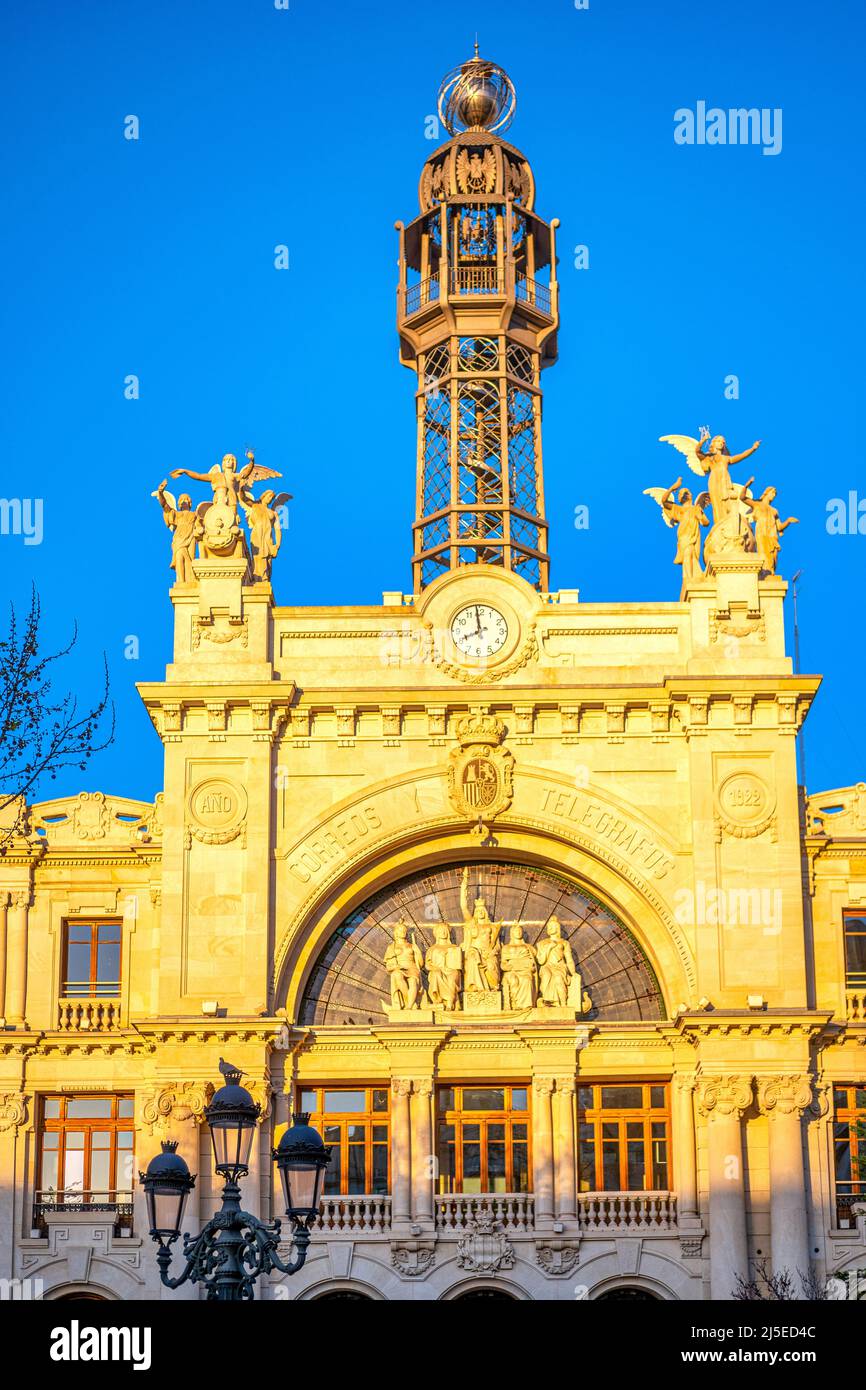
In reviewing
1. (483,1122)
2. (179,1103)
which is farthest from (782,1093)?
(179,1103)

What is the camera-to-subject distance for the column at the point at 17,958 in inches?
1827

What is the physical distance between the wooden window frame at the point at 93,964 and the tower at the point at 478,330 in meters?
10.6

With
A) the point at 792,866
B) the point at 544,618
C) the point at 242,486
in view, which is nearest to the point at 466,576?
the point at 544,618

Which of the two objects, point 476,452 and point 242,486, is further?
point 476,452

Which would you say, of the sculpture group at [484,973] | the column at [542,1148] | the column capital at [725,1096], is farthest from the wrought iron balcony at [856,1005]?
the column at [542,1148]

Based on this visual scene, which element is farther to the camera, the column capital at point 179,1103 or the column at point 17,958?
the column at point 17,958

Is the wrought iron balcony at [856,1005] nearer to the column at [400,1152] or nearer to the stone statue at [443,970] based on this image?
the stone statue at [443,970]

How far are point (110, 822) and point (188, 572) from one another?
5415 mm

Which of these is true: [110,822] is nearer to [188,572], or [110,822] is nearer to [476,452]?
[188,572]

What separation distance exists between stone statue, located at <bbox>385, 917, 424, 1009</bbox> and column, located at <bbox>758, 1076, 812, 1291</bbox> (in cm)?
700

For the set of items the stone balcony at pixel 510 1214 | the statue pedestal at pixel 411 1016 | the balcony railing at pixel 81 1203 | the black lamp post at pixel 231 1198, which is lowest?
the black lamp post at pixel 231 1198

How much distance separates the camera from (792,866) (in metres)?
45.1

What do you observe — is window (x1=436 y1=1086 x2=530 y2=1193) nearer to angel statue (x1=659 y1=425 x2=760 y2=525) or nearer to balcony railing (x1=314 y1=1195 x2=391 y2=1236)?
balcony railing (x1=314 y1=1195 x2=391 y2=1236)

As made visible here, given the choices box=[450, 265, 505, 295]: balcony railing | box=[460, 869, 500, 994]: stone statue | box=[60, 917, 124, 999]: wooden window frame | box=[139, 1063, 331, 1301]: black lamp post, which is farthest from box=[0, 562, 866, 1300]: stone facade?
box=[139, 1063, 331, 1301]: black lamp post
